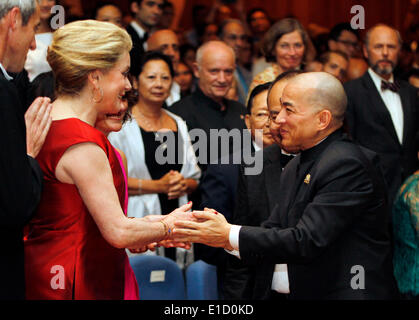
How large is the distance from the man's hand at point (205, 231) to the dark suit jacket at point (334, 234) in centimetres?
9

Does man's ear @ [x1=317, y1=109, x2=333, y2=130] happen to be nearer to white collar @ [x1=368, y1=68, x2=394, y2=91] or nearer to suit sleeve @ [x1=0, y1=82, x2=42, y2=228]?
suit sleeve @ [x1=0, y1=82, x2=42, y2=228]

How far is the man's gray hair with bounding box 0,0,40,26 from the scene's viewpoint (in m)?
2.16

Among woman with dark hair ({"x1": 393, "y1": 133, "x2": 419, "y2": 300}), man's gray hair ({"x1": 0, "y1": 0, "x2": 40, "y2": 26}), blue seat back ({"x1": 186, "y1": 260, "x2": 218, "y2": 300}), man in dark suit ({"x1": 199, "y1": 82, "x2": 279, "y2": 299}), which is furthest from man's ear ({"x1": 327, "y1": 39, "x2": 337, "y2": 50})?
man's gray hair ({"x1": 0, "y1": 0, "x2": 40, "y2": 26})

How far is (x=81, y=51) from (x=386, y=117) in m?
3.12

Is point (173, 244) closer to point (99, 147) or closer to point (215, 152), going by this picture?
point (99, 147)

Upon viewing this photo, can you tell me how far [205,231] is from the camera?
2742 mm

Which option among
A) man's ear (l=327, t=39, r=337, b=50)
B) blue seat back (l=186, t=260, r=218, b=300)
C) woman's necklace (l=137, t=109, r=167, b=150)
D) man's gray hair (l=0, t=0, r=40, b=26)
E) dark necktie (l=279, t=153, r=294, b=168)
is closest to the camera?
man's gray hair (l=0, t=0, r=40, b=26)

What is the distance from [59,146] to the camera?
2305 mm

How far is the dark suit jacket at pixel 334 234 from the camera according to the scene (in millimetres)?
2518

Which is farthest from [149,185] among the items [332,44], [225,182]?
[332,44]

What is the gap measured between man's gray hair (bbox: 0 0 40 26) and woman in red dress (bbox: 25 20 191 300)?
0.52 feet

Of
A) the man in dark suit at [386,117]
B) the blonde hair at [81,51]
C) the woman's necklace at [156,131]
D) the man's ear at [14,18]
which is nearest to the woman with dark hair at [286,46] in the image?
the man in dark suit at [386,117]

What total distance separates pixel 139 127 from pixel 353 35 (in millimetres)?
3290

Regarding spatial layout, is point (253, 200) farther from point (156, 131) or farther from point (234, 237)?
point (156, 131)
